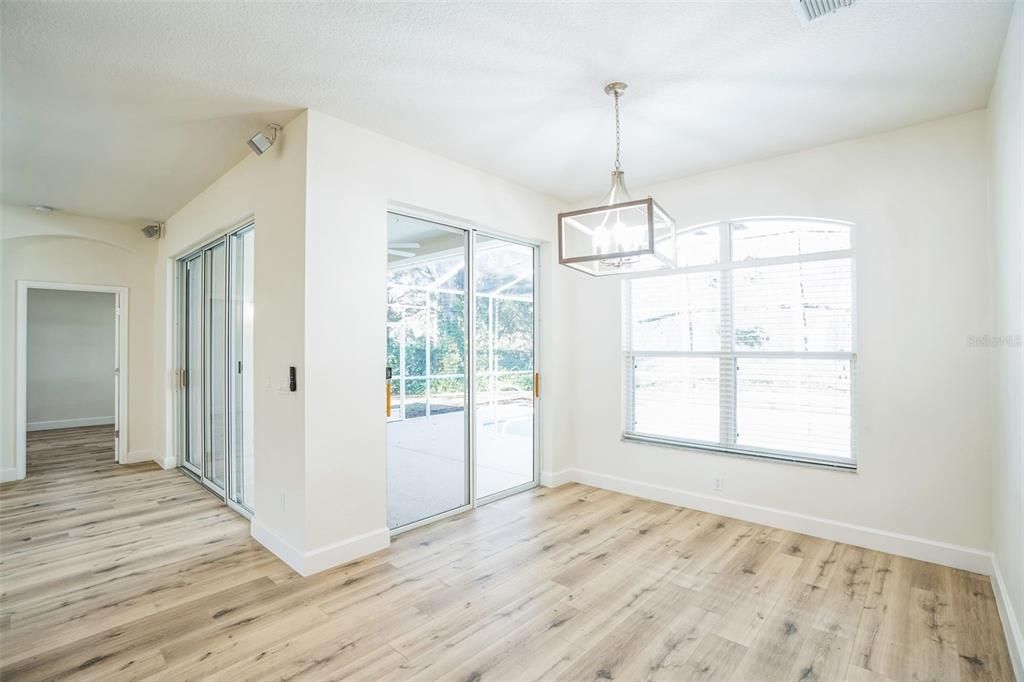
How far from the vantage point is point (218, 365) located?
4.48m

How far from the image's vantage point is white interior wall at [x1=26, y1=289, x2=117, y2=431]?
8.30 m

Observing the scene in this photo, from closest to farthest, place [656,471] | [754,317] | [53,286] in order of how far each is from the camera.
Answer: [754,317], [656,471], [53,286]

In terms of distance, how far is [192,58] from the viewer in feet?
8.02

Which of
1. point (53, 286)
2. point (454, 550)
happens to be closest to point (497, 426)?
point (454, 550)

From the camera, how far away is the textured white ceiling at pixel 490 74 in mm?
2150

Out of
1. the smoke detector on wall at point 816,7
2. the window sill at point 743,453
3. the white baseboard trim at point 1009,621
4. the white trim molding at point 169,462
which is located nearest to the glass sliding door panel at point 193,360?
the white trim molding at point 169,462

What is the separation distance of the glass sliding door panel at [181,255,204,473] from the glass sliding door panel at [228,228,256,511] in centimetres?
105

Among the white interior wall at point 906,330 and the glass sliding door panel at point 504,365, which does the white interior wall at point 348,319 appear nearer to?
the glass sliding door panel at point 504,365

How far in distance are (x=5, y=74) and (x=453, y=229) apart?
2.65m

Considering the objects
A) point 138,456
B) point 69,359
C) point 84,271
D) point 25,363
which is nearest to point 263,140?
point 84,271

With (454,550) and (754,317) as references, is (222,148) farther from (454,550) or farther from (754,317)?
(754,317)

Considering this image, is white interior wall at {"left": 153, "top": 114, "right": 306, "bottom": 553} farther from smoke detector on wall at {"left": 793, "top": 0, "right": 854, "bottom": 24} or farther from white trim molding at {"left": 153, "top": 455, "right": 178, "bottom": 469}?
white trim molding at {"left": 153, "top": 455, "right": 178, "bottom": 469}

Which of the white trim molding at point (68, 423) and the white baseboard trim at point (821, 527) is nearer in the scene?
the white baseboard trim at point (821, 527)

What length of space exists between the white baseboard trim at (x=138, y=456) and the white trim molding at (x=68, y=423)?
13.1ft
